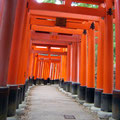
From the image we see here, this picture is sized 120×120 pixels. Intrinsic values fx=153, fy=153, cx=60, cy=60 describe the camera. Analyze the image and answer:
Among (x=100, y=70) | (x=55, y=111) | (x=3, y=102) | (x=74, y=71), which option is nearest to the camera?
(x=3, y=102)

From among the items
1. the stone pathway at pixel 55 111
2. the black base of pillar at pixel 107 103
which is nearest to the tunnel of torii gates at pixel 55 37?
the black base of pillar at pixel 107 103

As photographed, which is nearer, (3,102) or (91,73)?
(3,102)

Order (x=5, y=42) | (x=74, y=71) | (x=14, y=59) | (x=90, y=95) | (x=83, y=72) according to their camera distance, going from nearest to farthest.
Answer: (x=5, y=42), (x=14, y=59), (x=90, y=95), (x=83, y=72), (x=74, y=71)

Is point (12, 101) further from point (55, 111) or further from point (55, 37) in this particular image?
point (55, 37)

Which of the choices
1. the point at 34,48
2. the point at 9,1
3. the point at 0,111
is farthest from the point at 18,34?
the point at 34,48

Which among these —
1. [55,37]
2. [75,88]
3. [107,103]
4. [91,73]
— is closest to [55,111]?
[107,103]

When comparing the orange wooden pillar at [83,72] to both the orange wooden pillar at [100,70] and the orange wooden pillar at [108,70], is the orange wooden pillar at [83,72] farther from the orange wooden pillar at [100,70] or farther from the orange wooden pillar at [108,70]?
the orange wooden pillar at [108,70]

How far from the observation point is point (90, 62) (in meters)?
8.12

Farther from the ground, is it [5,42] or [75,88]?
[5,42]

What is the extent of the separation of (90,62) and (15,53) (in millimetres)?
4422

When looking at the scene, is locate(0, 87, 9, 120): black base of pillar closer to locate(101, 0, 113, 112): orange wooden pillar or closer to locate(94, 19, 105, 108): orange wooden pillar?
locate(101, 0, 113, 112): orange wooden pillar

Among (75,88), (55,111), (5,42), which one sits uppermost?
(5,42)

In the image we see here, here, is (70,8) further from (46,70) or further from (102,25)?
A: (46,70)

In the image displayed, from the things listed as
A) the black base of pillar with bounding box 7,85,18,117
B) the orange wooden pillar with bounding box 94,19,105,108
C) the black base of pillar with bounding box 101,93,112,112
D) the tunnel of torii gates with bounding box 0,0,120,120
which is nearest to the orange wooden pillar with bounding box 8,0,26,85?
the tunnel of torii gates with bounding box 0,0,120,120
